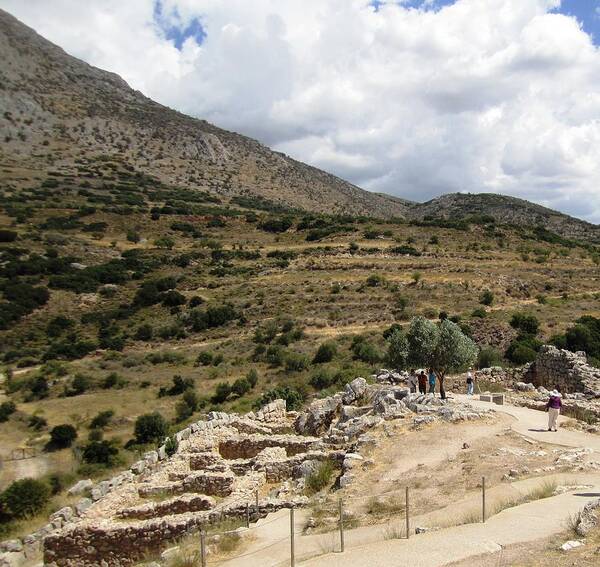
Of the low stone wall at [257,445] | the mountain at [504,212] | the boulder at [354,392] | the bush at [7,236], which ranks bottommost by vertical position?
the low stone wall at [257,445]

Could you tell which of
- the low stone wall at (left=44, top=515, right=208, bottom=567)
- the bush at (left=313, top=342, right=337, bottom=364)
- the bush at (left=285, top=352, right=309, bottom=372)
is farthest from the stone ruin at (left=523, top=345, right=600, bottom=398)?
the low stone wall at (left=44, top=515, right=208, bottom=567)

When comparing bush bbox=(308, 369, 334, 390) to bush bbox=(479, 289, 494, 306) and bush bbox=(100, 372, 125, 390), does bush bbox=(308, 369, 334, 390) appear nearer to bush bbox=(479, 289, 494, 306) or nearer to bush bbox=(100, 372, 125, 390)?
bush bbox=(100, 372, 125, 390)

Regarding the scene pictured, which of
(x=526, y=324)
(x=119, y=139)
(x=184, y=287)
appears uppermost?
(x=119, y=139)

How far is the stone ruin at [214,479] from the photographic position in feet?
41.7

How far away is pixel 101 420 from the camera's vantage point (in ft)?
95.8

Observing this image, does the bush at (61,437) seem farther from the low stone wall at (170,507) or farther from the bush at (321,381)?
the low stone wall at (170,507)

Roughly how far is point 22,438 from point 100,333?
69.0 ft

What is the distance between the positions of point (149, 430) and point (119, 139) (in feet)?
307

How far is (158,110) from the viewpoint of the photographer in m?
127

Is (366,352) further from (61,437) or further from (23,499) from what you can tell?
(23,499)

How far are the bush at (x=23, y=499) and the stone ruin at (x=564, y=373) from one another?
22.0 m

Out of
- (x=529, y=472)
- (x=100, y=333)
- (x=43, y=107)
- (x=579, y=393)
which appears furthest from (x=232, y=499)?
(x=43, y=107)

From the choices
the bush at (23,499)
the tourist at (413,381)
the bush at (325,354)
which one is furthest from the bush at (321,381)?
the bush at (23,499)

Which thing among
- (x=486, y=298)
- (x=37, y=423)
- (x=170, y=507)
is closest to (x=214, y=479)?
(x=170, y=507)
